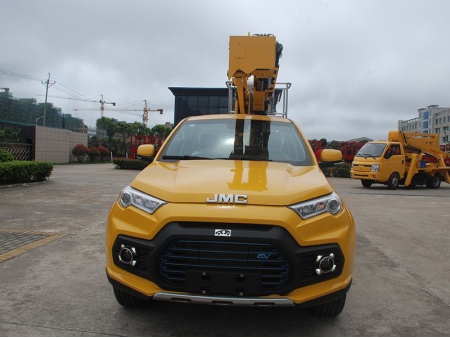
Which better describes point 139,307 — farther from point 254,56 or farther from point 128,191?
point 254,56

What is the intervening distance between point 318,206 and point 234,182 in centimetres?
63

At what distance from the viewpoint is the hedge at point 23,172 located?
Result: 1098 cm

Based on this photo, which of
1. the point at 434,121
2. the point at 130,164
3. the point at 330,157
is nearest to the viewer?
the point at 330,157

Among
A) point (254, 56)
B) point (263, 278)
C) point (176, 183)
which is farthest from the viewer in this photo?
point (254, 56)

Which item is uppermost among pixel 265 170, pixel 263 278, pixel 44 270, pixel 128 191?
pixel 265 170

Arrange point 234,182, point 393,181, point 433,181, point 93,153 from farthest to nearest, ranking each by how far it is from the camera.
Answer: point 93,153
point 433,181
point 393,181
point 234,182

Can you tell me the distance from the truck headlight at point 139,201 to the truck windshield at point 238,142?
0.90 meters

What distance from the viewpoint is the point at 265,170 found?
120 inches

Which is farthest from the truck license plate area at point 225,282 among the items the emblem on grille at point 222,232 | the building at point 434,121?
the building at point 434,121

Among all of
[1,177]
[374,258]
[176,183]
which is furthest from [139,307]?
[1,177]

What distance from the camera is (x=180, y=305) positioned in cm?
309

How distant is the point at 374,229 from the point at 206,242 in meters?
5.06

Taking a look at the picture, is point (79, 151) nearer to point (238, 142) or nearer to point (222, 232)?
point (238, 142)

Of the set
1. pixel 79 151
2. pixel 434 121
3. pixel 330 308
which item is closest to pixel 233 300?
pixel 330 308
